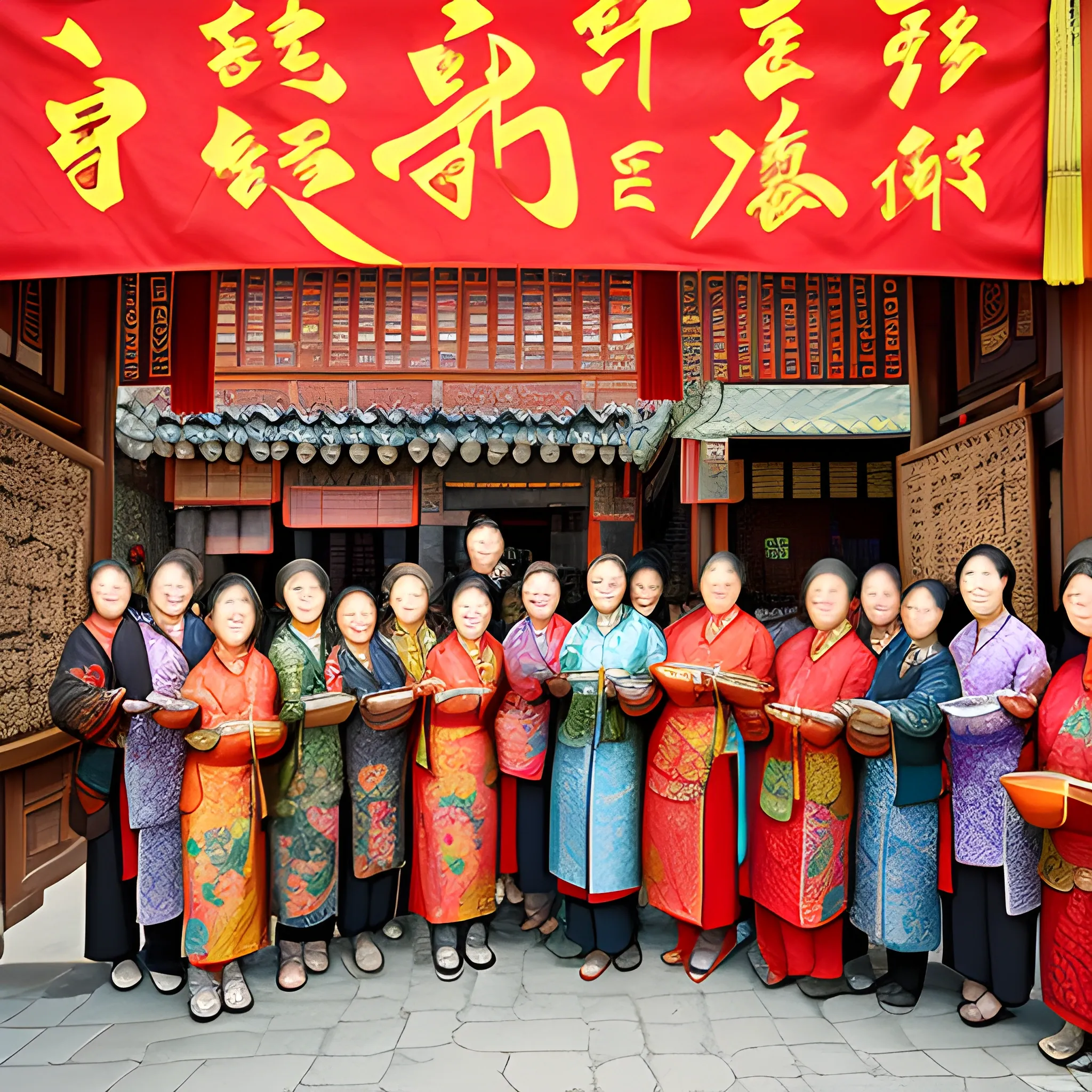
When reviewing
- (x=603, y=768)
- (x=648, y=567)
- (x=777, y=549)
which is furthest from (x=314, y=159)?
(x=777, y=549)

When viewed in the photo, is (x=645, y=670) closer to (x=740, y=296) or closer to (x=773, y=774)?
(x=773, y=774)

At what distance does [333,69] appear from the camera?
301 centimetres

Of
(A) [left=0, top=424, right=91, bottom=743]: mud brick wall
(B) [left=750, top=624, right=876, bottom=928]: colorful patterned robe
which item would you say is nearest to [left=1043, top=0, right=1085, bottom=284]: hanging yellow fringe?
(B) [left=750, top=624, right=876, bottom=928]: colorful patterned robe

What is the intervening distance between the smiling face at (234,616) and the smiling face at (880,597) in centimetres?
263

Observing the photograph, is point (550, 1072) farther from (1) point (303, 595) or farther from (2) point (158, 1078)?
(1) point (303, 595)

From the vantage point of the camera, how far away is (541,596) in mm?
3467

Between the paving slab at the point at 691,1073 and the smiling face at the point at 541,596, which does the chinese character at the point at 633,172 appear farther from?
the paving slab at the point at 691,1073

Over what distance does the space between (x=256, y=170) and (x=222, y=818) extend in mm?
2684

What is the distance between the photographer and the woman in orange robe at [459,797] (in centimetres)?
335

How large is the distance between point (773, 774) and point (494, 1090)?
161cm

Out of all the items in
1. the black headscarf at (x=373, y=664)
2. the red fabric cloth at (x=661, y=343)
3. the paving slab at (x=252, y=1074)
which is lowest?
the paving slab at (x=252, y=1074)

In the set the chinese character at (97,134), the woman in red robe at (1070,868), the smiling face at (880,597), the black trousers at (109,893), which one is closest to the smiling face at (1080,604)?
the woman in red robe at (1070,868)

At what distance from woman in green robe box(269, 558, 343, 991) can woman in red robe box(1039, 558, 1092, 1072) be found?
2.90 meters

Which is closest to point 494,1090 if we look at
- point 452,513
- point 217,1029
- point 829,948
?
point 217,1029
